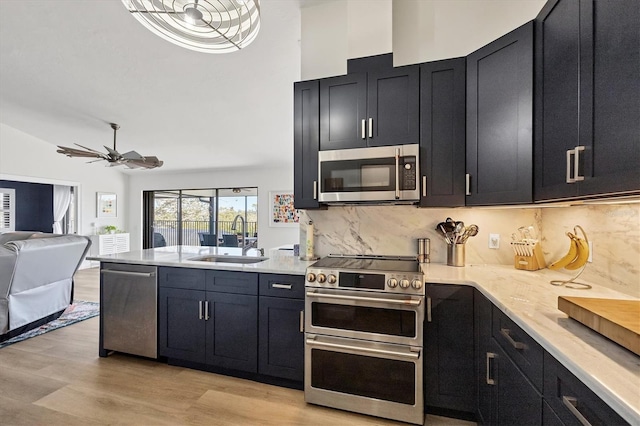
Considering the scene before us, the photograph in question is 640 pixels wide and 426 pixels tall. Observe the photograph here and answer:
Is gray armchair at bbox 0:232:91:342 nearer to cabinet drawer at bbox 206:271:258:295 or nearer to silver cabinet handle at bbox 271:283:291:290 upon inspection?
cabinet drawer at bbox 206:271:258:295

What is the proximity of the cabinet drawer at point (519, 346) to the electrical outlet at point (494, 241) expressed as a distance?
1.00m

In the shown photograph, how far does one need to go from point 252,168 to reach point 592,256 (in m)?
6.68

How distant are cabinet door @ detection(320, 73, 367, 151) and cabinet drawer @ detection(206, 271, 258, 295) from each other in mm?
1158

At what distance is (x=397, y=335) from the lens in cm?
196

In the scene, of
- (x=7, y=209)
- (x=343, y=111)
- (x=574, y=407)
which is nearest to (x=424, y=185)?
(x=343, y=111)

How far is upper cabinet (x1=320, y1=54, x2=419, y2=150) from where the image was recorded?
2.29 meters

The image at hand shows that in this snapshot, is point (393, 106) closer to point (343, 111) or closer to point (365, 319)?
point (343, 111)

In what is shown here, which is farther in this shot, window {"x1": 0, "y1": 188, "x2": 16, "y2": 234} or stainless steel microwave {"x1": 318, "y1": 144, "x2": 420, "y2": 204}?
window {"x1": 0, "y1": 188, "x2": 16, "y2": 234}

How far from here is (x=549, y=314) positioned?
127cm

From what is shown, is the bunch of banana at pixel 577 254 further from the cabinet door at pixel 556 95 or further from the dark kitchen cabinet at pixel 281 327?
the dark kitchen cabinet at pixel 281 327

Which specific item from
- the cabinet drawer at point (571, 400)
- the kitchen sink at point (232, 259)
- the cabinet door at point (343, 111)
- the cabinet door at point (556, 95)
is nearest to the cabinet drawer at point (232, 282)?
the kitchen sink at point (232, 259)

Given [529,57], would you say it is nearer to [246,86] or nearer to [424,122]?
[424,122]

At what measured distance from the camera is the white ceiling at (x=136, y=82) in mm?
2984

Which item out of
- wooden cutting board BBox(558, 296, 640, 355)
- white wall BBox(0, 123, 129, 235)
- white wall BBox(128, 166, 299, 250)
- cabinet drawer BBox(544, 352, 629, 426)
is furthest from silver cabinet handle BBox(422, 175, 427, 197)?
white wall BBox(0, 123, 129, 235)
